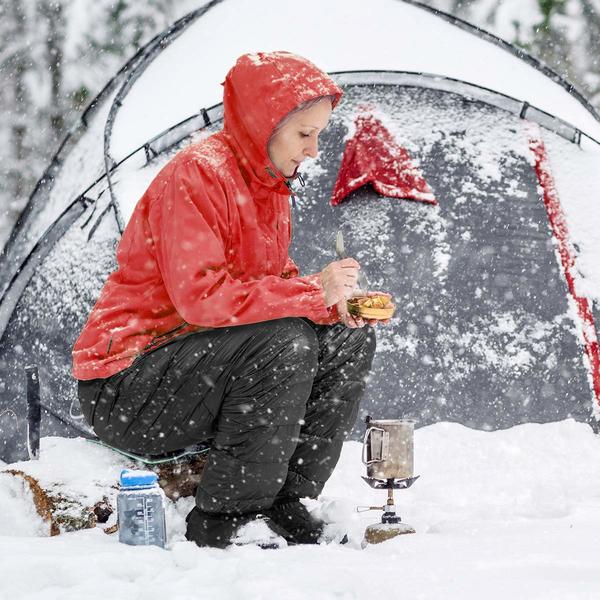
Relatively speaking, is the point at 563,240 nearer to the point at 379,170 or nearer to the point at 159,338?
the point at 379,170

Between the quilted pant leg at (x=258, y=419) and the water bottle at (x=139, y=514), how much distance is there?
98 millimetres

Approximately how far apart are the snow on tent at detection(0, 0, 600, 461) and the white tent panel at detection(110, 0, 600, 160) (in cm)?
1

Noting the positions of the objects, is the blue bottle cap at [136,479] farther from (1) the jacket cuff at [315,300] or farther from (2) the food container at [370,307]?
(2) the food container at [370,307]

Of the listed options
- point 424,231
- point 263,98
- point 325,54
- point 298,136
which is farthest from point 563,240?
point 263,98

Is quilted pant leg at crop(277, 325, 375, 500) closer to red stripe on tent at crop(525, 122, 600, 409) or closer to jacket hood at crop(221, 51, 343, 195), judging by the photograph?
jacket hood at crop(221, 51, 343, 195)

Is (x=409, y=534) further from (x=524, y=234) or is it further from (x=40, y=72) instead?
(x=40, y=72)

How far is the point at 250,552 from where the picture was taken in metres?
1.68

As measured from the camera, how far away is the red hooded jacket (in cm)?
180

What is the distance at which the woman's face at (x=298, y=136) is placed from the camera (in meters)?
1.96

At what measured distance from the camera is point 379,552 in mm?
1763

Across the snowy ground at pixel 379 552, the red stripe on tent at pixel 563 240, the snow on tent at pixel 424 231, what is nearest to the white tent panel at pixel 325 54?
the snow on tent at pixel 424 231

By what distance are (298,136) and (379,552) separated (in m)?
0.94

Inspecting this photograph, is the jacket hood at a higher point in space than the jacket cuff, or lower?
higher

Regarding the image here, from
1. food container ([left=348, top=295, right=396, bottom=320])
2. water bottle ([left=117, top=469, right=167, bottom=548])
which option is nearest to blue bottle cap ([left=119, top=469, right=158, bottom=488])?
water bottle ([left=117, top=469, right=167, bottom=548])
